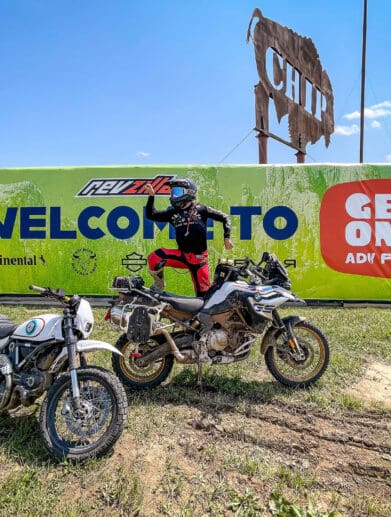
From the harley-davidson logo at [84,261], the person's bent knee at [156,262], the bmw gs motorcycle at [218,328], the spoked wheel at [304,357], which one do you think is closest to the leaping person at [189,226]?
the person's bent knee at [156,262]

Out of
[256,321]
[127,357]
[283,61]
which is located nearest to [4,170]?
[127,357]

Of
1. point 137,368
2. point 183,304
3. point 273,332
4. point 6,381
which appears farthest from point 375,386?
point 6,381

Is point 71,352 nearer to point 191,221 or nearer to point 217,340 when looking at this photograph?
point 217,340

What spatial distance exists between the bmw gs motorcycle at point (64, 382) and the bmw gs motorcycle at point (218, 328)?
931 millimetres

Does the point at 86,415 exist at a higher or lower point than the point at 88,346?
lower

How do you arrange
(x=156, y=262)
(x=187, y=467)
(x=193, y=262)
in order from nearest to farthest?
(x=187, y=467) < (x=156, y=262) < (x=193, y=262)

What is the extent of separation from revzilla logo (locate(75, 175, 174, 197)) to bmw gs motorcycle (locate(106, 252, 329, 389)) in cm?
474

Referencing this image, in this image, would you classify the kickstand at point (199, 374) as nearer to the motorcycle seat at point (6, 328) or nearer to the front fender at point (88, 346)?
the front fender at point (88, 346)

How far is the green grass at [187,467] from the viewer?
261 centimetres

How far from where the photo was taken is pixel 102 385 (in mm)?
3123

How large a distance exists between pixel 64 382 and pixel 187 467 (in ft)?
3.29

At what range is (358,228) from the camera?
8.47 m

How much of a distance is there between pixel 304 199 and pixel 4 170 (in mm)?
5923

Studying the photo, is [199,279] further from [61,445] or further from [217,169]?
[217,169]
